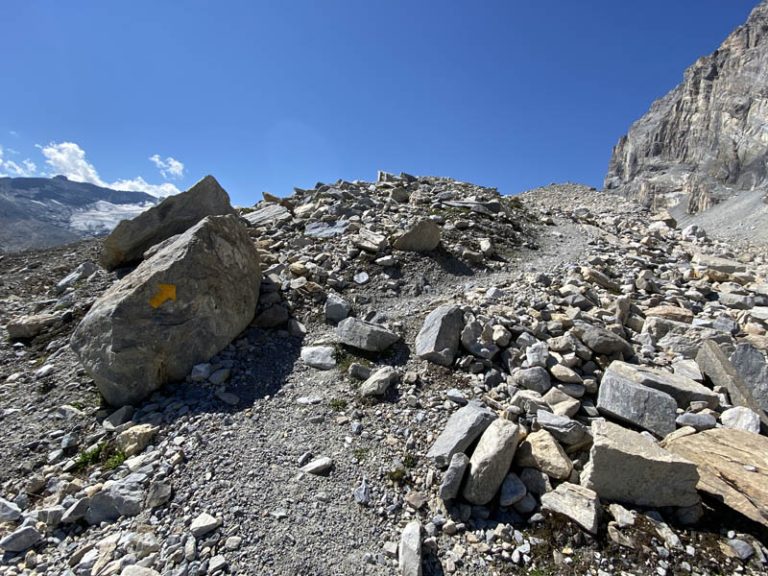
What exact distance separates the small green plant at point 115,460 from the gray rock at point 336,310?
17.2 ft

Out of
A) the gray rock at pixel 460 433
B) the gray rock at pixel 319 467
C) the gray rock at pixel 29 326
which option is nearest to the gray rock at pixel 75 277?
the gray rock at pixel 29 326

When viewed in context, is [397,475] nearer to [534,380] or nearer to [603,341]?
[534,380]

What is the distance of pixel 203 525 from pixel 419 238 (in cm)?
1074

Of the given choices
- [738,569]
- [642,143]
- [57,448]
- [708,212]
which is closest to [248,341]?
[57,448]

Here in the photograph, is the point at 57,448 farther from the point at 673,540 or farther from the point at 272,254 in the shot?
the point at 673,540

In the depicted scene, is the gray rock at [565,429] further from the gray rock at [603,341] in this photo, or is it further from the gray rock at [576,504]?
the gray rock at [603,341]

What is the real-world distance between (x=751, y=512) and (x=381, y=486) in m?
5.05

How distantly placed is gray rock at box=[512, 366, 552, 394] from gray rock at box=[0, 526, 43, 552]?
814 centimetres

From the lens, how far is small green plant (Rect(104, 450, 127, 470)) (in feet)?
21.0

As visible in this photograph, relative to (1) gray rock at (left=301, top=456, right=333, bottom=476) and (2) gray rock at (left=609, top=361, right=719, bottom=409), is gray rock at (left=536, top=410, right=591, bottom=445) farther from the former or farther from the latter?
(1) gray rock at (left=301, top=456, right=333, bottom=476)

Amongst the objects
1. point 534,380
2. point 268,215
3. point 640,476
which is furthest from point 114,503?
point 268,215

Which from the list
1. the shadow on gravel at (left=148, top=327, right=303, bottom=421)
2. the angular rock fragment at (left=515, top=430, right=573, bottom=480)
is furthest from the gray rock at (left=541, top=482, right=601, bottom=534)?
the shadow on gravel at (left=148, top=327, right=303, bottom=421)

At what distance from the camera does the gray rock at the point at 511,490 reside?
17.7 feet

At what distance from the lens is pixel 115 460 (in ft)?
21.2
